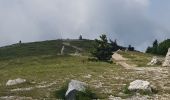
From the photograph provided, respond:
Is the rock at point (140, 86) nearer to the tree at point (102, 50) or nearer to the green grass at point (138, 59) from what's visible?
the green grass at point (138, 59)

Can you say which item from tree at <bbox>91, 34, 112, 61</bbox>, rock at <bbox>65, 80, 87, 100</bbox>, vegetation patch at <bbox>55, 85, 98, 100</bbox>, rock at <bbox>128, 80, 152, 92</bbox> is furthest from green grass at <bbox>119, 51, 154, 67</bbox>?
rock at <bbox>65, 80, 87, 100</bbox>

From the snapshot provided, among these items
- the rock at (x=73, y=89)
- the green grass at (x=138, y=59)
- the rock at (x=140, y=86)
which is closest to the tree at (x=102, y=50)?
the green grass at (x=138, y=59)

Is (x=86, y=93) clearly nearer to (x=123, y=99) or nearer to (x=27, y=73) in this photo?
(x=123, y=99)

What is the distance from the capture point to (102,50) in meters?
122

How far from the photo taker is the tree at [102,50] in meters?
121

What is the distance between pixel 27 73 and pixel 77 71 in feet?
Result: 24.3

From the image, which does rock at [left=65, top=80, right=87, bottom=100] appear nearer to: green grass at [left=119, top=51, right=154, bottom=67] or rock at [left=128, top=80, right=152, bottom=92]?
rock at [left=128, top=80, right=152, bottom=92]

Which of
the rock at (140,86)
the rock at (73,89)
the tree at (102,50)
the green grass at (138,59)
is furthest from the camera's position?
the tree at (102,50)

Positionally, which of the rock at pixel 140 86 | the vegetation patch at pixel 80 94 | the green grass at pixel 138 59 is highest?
the green grass at pixel 138 59

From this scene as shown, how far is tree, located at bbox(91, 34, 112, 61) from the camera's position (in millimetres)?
121438

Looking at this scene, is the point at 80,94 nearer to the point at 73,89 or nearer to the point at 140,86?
the point at 73,89

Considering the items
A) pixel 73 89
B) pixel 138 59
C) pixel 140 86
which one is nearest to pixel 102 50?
pixel 138 59

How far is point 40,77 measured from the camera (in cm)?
7381

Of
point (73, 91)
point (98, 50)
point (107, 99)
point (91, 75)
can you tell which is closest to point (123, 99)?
point (107, 99)
